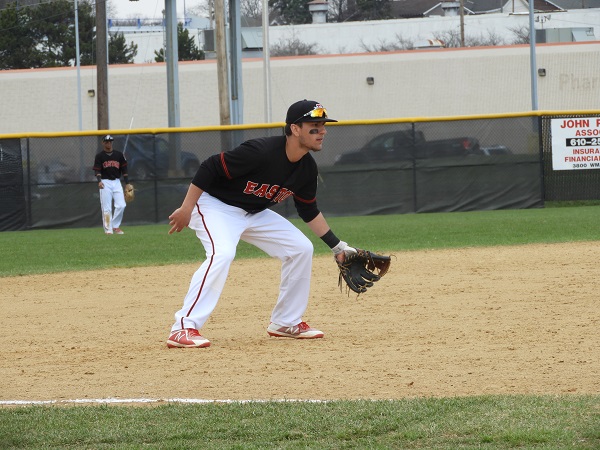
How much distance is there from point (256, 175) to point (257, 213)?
0.40 m

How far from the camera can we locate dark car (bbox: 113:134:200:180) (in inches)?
794

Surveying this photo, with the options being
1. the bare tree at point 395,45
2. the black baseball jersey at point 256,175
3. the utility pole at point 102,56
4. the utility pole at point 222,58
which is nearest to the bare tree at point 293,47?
the bare tree at point 395,45

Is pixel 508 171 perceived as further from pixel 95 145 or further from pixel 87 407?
pixel 87 407

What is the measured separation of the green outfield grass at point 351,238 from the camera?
13.6 meters

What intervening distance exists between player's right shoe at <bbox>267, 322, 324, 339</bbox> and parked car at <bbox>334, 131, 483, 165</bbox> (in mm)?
13310

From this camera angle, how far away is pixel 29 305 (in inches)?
375

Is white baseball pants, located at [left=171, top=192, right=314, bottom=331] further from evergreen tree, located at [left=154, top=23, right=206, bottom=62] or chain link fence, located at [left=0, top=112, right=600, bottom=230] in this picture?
evergreen tree, located at [left=154, top=23, right=206, bottom=62]

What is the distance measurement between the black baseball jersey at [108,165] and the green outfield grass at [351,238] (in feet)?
3.60

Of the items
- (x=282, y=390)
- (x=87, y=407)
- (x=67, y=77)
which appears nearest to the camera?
(x=87, y=407)

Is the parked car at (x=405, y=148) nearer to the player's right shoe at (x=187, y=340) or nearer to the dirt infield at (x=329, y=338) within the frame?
the dirt infield at (x=329, y=338)

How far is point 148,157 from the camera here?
2023 cm

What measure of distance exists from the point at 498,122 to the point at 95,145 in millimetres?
8291

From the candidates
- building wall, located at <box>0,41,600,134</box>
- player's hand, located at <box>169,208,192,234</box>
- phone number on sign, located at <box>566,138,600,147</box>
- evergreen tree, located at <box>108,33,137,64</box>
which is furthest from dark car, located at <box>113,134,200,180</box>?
evergreen tree, located at <box>108,33,137,64</box>

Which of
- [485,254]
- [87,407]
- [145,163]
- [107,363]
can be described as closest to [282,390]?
[87,407]
